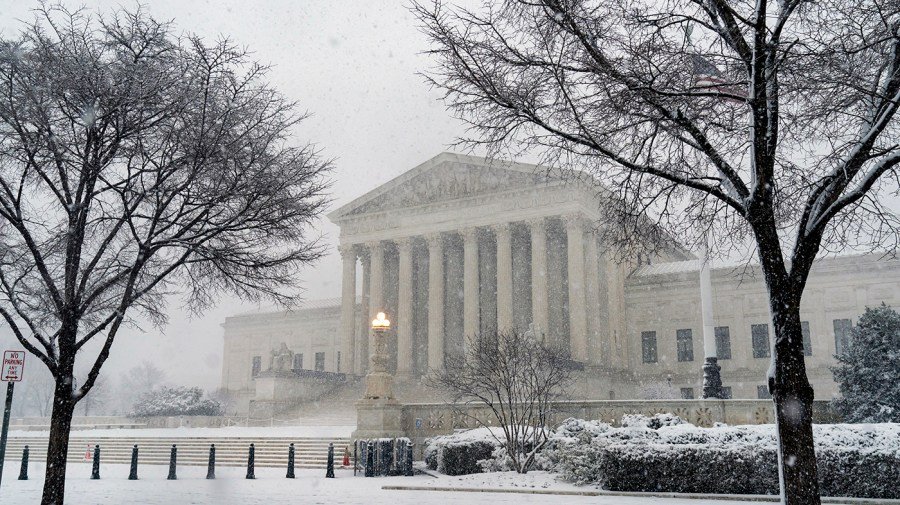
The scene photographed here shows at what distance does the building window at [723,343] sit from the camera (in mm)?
57156

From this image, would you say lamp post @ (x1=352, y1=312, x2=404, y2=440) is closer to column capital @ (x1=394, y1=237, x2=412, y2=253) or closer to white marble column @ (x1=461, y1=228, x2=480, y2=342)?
white marble column @ (x1=461, y1=228, x2=480, y2=342)

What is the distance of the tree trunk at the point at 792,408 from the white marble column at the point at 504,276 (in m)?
42.8

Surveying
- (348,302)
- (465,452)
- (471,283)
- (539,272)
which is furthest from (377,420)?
(348,302)

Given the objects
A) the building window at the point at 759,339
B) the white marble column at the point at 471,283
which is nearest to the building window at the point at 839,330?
the building window at the point at 759,339

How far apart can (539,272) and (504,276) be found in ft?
8.30

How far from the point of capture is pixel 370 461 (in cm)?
2277

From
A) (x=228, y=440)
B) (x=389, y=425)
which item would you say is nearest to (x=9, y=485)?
(x=389, y=425)

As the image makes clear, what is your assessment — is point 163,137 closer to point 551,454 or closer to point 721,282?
point 551,454

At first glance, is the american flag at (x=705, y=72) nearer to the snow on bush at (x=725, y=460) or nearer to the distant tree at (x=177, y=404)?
the snow on bush at (x=725, y=460)

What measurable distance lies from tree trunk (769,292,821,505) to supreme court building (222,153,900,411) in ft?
129

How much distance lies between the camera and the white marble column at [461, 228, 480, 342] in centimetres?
5297

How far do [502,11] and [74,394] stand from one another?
31.1 ft

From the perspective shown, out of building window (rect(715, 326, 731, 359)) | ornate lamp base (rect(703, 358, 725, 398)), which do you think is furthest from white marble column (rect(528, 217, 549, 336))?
ornate lamp base (rect(703, 358, 725, 398))

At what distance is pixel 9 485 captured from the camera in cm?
1995
